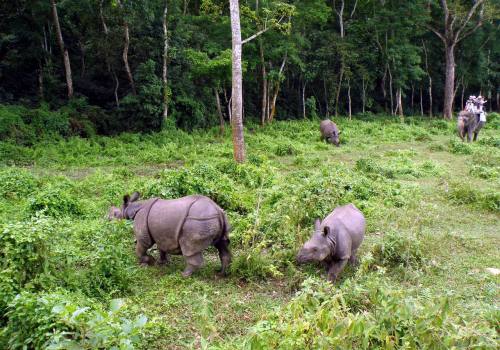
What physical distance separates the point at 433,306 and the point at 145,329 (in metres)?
2.85

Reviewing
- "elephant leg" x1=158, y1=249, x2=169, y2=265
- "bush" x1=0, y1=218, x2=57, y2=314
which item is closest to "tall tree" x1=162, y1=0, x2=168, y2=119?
"elephant leg" x1=158, y1=249, x2=169, y2=265

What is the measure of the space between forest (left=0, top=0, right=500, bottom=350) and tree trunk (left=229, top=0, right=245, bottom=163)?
58 millimetres

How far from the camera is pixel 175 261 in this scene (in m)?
7.73

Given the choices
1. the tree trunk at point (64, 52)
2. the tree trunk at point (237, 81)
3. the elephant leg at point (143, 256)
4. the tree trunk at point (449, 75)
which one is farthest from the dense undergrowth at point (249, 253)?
the tree trunk at point (449, 75)

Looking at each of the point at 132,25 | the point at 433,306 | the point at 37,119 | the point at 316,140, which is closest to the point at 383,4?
the point at 316,140

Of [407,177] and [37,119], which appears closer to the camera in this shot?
[407,177]

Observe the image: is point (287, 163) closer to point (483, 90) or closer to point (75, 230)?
point (75, 230)

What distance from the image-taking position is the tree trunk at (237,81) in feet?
46.4

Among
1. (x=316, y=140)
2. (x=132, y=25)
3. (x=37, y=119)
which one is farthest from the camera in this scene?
(x=316, y=140)

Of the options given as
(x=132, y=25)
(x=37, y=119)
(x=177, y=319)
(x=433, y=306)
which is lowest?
(x=177, y=319)

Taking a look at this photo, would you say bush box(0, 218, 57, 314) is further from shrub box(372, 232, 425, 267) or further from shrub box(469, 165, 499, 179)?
shrub box(469, 165, 499, 179)

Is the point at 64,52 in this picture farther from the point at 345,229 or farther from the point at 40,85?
the point at 345,229

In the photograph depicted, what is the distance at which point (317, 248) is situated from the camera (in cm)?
664

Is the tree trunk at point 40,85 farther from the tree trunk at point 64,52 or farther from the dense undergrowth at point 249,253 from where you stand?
the dense undergrowth at point 249,253
